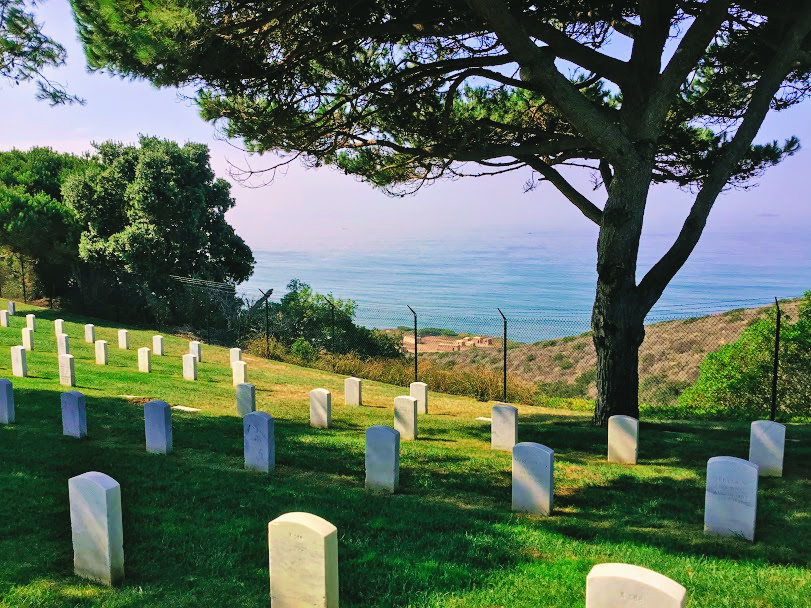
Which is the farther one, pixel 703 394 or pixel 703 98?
pixel 703 394

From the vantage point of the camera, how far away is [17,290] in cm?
3098

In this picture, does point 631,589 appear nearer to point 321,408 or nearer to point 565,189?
point 321,408

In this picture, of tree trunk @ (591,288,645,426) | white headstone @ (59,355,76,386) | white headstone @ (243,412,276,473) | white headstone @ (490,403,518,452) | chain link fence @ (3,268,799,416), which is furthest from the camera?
chain link fence @ (3,268,799,416)

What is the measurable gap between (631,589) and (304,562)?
6.57 ft

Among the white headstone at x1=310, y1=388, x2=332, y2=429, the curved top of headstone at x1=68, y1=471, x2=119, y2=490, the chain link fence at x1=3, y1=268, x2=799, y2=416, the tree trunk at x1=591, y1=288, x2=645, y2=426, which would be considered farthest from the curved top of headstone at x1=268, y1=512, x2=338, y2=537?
the chain link fence at x1=3, y1=268, x2=799, y2=416

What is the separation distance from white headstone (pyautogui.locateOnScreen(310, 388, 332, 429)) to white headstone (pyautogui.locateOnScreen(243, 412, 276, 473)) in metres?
2.88

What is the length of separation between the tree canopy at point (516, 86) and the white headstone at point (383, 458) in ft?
16.5

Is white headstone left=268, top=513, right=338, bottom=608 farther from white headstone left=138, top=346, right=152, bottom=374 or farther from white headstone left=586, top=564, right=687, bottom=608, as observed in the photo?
white headstone left=138, top=346, right=152, bottom=374

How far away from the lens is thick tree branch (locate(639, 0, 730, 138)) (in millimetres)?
9812

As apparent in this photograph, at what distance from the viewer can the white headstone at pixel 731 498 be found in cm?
600

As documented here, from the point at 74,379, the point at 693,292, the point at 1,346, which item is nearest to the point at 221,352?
the point at 1,346

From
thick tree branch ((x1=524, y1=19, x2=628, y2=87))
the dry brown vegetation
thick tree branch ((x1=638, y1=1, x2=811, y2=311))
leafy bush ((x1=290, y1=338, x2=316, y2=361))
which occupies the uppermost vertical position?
thick tree branch ((x1=524, y1=19, x2=628, y2=87))

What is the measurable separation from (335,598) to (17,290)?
32.1m

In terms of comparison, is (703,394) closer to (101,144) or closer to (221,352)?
(221,352)
